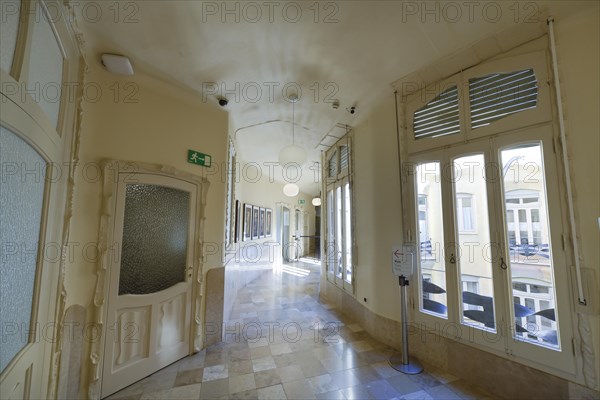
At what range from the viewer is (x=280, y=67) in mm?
2412

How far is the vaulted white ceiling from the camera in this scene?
1742 mm

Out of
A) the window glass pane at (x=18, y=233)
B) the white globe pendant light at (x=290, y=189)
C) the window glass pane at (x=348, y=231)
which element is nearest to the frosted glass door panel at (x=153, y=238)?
the window glass pane at (x=18, y=233)

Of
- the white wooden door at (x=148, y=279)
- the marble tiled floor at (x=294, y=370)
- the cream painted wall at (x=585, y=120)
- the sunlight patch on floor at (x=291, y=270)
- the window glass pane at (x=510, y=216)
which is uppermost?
the cream painted wall at (x=585, y=120)

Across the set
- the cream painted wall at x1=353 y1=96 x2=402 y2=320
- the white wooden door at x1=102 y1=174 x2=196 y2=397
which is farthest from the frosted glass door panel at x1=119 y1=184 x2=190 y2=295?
the cream painted wall at x1=353 y1=96 x2=402 y2=320

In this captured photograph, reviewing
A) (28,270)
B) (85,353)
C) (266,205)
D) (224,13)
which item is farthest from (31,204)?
(266,205)

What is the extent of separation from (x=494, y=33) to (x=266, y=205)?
5.98m

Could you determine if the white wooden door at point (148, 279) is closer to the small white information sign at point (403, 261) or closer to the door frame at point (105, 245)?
the door frame at point (105, 245)

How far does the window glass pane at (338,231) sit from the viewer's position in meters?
4.21

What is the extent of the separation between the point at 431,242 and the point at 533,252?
0.77 meters

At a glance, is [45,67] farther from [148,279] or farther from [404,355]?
[404,355]

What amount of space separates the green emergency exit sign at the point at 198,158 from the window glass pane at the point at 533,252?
2942 mm

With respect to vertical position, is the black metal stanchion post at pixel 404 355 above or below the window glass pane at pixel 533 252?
below

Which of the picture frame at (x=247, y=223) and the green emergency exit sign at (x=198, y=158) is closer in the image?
the green emergency exit sign at (x=198, y=158)

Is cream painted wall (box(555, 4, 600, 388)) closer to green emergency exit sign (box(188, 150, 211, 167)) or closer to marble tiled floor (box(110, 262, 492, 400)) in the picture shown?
marble tiled floor (box(110, 262, 492, 400))
